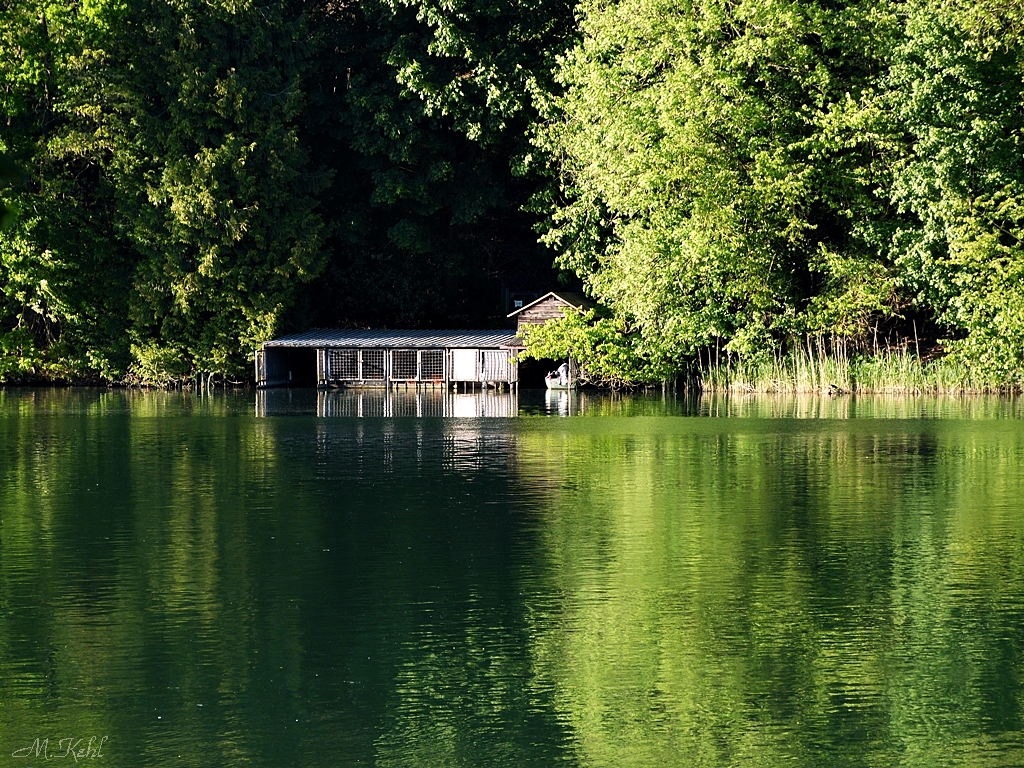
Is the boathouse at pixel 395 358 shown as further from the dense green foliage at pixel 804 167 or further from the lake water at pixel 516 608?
the lake water at pixel 516 608

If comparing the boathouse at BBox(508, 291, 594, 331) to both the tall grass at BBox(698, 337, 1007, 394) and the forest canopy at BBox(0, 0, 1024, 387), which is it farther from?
the tall grass at BBox(698, 337, 1007, 394)

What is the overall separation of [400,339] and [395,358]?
732 millimetres

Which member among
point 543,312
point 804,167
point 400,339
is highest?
point 804,167

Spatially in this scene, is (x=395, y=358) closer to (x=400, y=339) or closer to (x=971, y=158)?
(x=400, y=339)

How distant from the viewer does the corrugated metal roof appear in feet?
168

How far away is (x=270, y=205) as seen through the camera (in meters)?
51.2

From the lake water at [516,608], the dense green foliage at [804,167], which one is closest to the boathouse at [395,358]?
the dense green foliage at [804,167]

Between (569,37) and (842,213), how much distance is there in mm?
12452

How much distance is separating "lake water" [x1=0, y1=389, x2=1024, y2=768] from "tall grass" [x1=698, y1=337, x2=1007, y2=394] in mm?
16595

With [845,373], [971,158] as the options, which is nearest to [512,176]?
[845,373]

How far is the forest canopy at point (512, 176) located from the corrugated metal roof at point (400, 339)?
3.83 feet

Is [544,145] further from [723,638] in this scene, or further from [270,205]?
[723,638]

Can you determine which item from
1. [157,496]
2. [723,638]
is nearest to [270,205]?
[157,496]

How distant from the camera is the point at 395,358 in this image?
173ft
